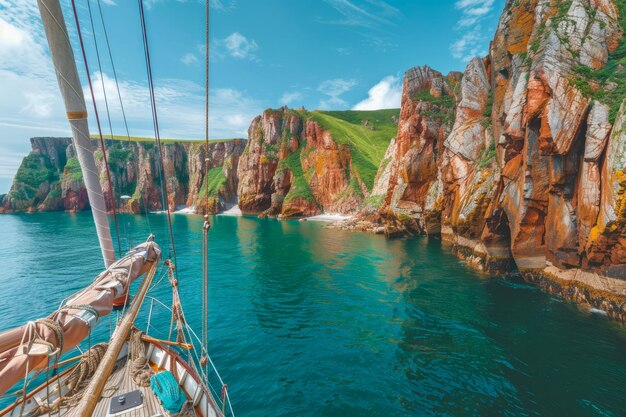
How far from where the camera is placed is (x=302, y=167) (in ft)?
357

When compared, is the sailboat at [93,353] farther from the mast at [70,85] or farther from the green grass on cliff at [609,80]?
the green grass on cliff at [609,80]

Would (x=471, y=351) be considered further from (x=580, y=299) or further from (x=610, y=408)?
(x=580, y=299)

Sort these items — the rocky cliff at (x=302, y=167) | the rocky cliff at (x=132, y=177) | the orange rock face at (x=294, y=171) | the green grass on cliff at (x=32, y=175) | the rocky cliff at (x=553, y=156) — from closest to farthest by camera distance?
the rocky cliff at (x=553, y=156) < the orange rock face at (x=294, y=171) < the rocky cliff at (x=302, y=167) < the green grass on cliff at (x=32, y=175) < the rocky cliff at (x=132, y=177)

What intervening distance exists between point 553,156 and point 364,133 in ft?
397

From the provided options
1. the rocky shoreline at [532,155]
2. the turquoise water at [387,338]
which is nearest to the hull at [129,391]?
the turquoise water at [387,338]

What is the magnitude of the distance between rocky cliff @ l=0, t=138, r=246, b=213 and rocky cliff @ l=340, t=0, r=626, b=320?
106946 mm

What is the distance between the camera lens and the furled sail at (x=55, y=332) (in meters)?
4.92

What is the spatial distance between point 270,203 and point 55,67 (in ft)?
333

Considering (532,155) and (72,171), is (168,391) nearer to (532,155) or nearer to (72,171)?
(532,155)

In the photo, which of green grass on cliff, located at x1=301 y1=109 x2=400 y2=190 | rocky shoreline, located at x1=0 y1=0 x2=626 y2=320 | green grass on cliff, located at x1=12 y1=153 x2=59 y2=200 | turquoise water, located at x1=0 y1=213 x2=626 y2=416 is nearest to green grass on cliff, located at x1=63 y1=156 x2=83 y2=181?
green grass on cliff, located at x1=12 y1=153 x2=59 y2=200

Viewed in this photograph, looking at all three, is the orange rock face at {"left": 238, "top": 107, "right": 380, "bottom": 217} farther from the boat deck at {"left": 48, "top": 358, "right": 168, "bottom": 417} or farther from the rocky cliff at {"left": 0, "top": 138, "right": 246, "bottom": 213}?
the boat deck at {"left": 48, "top": 358, "right": 168, "bottom": 417}

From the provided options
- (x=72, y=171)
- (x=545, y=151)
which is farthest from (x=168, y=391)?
(x=72, y=171)

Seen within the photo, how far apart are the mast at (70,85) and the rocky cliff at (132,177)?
378 ft

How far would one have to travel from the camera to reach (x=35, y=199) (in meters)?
127
